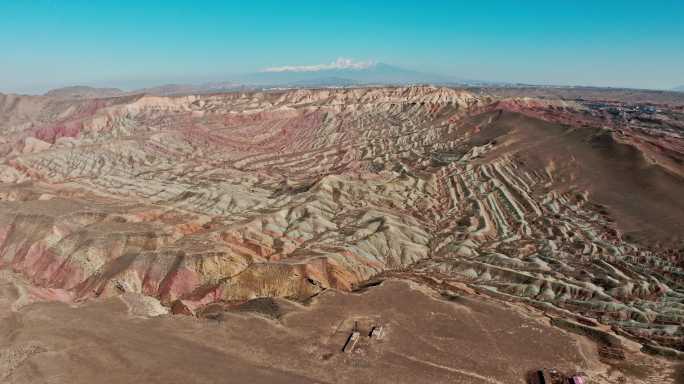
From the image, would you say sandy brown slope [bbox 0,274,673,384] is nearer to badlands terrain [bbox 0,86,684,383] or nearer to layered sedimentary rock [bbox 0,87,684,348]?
badlands terrain [bbox 0,86,684,383]

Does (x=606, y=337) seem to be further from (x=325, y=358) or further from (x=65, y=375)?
(x=65, y=375)

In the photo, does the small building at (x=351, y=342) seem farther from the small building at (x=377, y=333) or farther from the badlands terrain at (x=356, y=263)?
the small building at (x=377, y=333)

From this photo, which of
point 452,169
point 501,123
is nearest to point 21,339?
point 452,169

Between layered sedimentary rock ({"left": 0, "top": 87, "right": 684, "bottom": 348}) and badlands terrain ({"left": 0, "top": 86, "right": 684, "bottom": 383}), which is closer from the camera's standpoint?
badlands terrain ({"left": 0, "top": 86, "right": 684, "bottom": 383})

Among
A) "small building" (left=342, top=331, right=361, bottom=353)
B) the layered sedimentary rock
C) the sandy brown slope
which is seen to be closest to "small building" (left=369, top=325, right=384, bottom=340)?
the sandy brown slope

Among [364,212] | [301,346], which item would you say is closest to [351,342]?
[301,346]

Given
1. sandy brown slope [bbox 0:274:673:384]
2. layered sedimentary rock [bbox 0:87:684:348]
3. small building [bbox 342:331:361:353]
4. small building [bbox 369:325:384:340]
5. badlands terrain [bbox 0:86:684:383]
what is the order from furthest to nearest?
layered sedimentary rock [bbox 0:87:684:348]
small building [bbox 369:325:384:340]
small building [bbox 342:331:361:353]
badlands terrain [bbox 0:86:684:383]
sandy brown slope [bbox 0:274:673:384]
